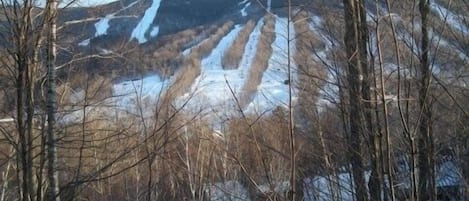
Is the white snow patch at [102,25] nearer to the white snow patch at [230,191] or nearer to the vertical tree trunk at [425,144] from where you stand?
the white snow patch at [230,191]

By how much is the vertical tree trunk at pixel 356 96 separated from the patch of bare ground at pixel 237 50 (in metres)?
57.5

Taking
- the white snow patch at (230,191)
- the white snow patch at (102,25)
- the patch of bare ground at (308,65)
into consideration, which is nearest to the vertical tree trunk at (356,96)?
the patch of bare ground at (308,65)

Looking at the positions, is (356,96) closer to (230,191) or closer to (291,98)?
(291,98)

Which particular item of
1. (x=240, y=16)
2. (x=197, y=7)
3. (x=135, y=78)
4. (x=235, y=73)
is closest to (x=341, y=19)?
(x=135, y=78)

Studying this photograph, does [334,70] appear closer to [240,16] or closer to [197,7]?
[240,16]

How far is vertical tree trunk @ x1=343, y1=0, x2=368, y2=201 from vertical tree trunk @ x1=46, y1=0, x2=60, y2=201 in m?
2.41

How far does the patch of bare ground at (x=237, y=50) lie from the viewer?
65.1m

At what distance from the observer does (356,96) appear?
16.3 feet

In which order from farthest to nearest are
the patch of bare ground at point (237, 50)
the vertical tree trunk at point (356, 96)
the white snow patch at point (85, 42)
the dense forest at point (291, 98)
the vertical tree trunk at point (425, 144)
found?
the patch of bare ground at point (237, 50)
the vertical tree trunk at point (425, 144)
the white snow patch at point (85, 42)
the vertical tree trunk at point (356, 96)
the dense forest at point (291, 98)

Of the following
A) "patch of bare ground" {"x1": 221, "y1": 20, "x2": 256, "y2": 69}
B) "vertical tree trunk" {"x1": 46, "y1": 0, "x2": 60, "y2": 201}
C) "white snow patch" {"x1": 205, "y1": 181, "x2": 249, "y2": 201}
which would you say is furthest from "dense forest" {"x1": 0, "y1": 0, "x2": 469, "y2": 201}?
"patch of bare ground" {"x1": 221, "y1": 20, "x2": 256, "y2": 69}

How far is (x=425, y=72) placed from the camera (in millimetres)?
5531

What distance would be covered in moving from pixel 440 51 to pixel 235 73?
51045mm

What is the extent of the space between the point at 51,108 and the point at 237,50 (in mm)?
65701

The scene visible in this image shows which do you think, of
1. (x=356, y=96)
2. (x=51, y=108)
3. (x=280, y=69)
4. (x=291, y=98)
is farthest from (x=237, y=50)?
(x=291, y=98)
